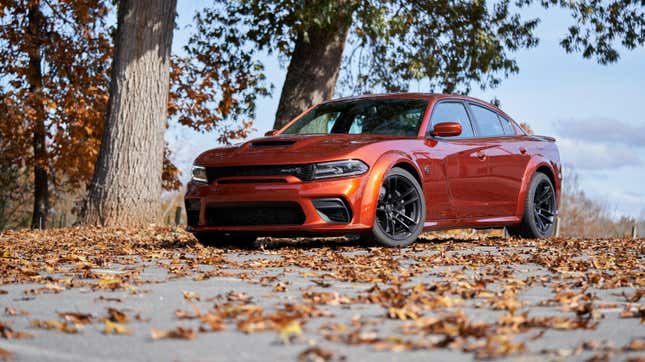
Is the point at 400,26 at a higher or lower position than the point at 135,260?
higher

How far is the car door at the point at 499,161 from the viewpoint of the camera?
997cm

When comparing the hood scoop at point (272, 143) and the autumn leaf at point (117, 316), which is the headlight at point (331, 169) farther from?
the autumn leaf at point (117, 316)

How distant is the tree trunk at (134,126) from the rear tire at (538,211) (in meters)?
5.58

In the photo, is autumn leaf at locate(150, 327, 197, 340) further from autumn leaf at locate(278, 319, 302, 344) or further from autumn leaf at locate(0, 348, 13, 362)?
autumn leaf at locate(0, 348, 13, 362)

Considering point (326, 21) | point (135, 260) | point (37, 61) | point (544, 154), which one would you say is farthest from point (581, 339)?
point (37, 61)

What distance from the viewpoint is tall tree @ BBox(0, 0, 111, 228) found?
2223 centimetres

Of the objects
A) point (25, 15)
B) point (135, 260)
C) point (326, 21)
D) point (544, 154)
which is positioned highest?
point (25, 15)

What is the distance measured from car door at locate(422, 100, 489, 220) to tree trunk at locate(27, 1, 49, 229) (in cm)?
1471

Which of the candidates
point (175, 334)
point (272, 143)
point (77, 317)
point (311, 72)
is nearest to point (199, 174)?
point (272, 143)

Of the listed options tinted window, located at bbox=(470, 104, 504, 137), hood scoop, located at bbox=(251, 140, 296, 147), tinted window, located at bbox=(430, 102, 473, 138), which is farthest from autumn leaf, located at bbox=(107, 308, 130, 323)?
tinted window, located at bbox=(470, 104, 504, 137)

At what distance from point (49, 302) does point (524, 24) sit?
677 inches

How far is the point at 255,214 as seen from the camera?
8.34m

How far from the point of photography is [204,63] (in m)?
22.8

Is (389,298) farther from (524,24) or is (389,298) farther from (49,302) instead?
(524,24)
